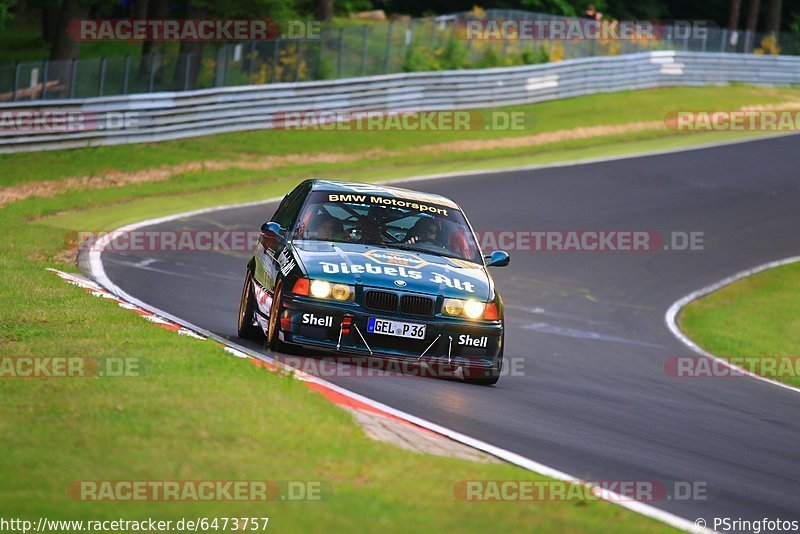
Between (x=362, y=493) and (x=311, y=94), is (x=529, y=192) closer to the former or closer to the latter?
(x=311, y=94)

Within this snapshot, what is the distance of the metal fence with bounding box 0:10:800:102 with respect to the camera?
980 inches

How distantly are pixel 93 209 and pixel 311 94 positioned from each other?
9.93m

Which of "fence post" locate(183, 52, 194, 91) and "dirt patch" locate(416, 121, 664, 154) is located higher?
"fence post" locate(183, 52, 194, 91)

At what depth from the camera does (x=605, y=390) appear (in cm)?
1108

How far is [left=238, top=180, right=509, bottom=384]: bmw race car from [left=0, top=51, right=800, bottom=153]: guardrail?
13.9 meters

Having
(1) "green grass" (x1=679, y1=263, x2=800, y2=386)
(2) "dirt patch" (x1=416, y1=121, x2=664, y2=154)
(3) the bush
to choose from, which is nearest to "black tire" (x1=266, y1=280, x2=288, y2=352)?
(1) "green grass" (x1=679, y1=263, x2=800, y2=386)

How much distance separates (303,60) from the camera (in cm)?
3069

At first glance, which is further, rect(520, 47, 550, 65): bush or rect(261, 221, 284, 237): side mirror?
rect(520, 47, 550, 65): bush

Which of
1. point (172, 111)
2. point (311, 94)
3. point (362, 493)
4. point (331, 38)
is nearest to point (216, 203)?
point (172, 111)

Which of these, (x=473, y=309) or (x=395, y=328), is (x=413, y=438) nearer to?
(x=395, y=328)

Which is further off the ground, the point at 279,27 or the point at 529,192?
the point at 279,27

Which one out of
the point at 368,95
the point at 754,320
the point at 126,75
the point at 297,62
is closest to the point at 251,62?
the point at 297,62

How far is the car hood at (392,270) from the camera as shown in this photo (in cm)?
1005

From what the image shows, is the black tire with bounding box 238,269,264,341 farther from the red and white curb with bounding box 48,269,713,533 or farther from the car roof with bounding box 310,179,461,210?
the car roof with bounding box 310,179,461,210
